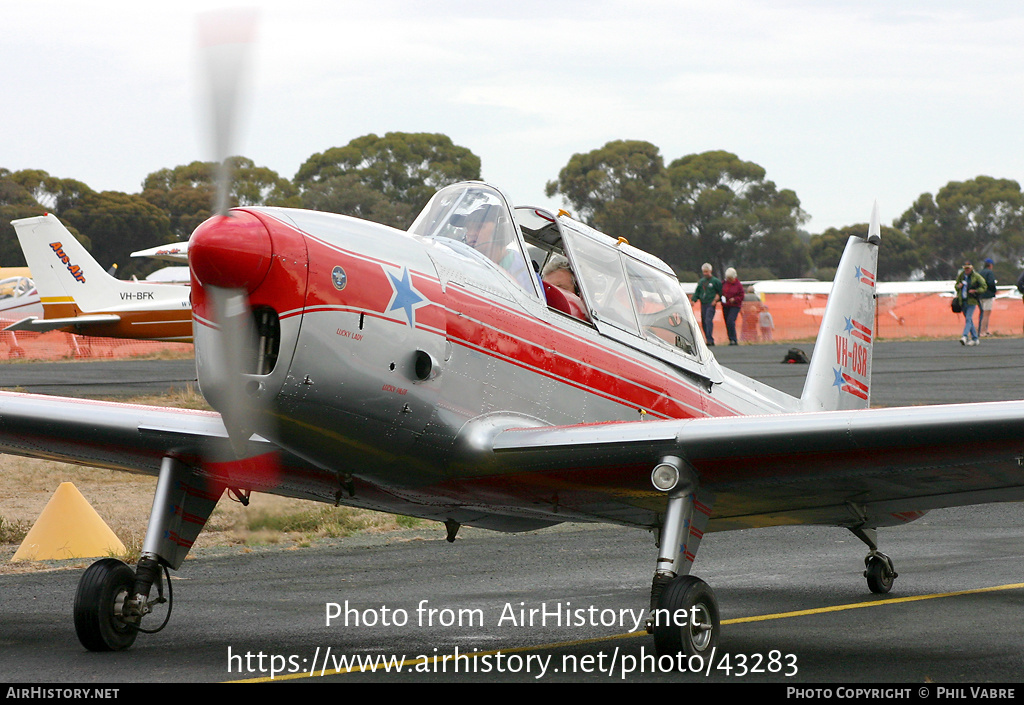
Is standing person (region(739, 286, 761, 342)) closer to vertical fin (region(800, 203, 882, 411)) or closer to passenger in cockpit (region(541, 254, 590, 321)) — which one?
vertical fin (region(800, 203, 882, 411))

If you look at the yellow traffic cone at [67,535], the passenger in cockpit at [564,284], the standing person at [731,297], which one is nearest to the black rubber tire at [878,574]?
the passenger in cockpit at [564,284]

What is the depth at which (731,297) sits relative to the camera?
3008 cm

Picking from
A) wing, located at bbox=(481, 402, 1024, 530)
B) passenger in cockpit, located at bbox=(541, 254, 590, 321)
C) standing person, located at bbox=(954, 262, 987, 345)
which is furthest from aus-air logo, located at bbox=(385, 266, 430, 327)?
standing person, located at bbox=(954, 262, 987, 345)

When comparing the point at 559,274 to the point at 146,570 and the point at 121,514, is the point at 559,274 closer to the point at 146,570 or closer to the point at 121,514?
the point at 146,570

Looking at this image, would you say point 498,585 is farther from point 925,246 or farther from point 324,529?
point 925,246

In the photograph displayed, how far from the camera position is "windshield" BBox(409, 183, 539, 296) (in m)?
6.63

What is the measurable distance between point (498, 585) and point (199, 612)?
2192 millimetres

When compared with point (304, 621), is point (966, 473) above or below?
above

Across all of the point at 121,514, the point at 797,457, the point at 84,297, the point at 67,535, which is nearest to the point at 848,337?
the point at 797,457

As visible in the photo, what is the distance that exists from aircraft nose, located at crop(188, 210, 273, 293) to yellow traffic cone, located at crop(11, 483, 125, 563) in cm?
538

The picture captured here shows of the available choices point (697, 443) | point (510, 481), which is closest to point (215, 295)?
point (510, 481)

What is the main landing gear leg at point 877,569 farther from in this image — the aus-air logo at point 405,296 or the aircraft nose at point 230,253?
the aircraft nose at point 230,253

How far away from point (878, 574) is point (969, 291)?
2429 centimetres

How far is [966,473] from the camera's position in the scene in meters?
6.02
